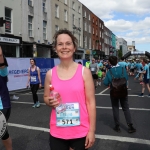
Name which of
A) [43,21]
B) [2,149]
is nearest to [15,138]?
[2,149]

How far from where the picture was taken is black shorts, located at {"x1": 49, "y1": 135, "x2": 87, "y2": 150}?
212cm

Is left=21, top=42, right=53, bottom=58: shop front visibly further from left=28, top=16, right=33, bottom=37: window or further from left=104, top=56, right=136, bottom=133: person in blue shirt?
left=104, top=56, right=136, bottom=133: person in blue shirt

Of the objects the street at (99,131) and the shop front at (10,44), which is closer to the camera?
the street at (99,131)

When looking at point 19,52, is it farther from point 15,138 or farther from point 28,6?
point 15,138

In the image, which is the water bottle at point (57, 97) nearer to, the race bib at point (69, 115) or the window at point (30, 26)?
the race bib at point (69, 115)

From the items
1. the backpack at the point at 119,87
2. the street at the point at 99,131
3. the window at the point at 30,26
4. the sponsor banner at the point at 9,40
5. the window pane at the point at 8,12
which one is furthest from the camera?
the window at the point at 30,26

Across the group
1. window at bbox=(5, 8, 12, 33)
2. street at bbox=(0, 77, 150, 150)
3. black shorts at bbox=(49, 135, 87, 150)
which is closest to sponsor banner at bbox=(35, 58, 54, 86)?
street at bbox=(0, 77, 150, 150)

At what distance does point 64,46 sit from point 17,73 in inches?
404

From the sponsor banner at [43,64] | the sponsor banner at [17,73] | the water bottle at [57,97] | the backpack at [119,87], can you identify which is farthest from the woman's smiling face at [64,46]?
the sponsor banner at [43,64]

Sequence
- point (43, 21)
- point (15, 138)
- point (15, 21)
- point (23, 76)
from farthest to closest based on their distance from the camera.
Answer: point (43, 21), point (15, 21), point (23, 76), point (15, 138)

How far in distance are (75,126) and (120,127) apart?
11.4 feet

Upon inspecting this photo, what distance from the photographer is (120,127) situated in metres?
5.29

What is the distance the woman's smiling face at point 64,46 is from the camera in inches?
85.2

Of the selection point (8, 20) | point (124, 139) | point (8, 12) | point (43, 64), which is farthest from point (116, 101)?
point (8, 12)
